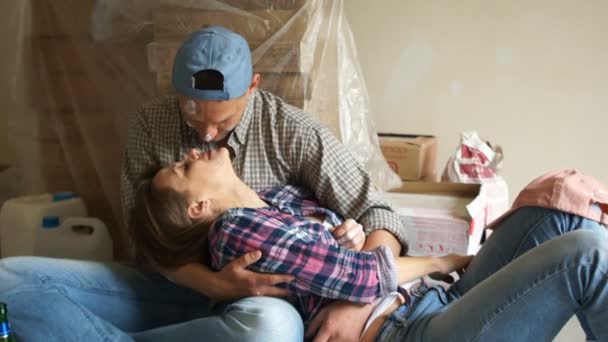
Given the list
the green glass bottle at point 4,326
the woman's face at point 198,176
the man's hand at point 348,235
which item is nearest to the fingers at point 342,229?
the man's hand at point 348,235

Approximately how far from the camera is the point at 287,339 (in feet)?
2.90

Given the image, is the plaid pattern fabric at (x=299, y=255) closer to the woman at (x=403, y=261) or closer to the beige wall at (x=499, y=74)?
the woman at (x=403, y=261)

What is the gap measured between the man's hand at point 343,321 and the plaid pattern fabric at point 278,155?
0.76 feet

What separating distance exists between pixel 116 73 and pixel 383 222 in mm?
901

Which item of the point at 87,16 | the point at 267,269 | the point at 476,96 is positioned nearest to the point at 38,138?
the point at 87,16

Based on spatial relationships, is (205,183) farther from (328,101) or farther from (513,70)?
(513,70)

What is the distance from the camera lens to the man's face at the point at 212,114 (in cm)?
107

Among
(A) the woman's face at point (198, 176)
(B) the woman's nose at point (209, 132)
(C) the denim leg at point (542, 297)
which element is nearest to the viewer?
(C) the denim leg at point (542, 297)

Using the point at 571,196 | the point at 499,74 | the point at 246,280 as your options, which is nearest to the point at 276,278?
the point at 246,280

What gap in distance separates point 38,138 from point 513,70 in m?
1.54

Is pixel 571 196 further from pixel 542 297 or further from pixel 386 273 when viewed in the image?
pixel 386 273

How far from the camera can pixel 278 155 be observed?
1.17 m

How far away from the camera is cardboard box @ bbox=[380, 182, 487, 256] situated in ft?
4.35

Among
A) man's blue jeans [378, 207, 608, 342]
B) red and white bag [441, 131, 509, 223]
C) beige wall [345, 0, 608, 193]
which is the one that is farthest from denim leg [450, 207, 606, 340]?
beige wall [345, 0, 608, 193]
